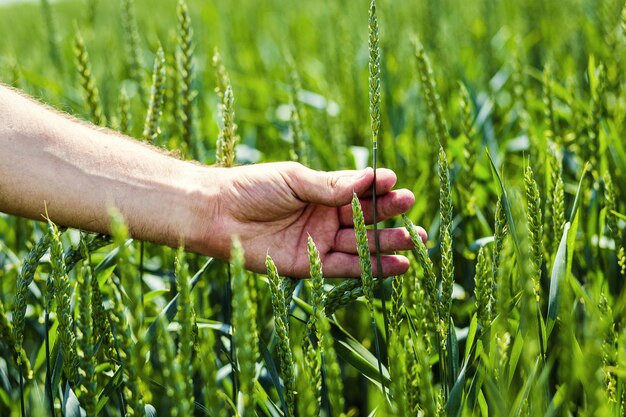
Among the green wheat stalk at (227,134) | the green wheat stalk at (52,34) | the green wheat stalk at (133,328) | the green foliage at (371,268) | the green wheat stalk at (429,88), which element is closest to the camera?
the green wheat stalk at (133,328)

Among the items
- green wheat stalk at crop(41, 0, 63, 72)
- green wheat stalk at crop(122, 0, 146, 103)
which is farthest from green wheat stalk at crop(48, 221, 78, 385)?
green wheat stalk at crop(41, 0, 63, 72)

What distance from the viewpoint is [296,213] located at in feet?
4.38

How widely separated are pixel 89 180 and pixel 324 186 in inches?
17.6

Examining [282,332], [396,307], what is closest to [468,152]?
[396,307]

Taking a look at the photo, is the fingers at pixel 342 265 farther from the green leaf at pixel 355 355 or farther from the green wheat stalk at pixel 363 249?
the green wheat stalk at pixel 363 249

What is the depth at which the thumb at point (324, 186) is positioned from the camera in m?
1.18

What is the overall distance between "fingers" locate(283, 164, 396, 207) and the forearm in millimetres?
190

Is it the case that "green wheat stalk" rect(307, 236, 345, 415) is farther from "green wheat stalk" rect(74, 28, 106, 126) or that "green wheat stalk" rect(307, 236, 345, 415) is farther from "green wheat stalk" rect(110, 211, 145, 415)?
"green wheat stalk" rect(74, 28, 106, 126)

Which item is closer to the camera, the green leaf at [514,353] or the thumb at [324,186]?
the green leaf at [514,353]

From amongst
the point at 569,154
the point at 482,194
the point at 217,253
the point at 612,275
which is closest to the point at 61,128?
the point at 217,253

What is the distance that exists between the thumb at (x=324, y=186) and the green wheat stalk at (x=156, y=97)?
0.33m

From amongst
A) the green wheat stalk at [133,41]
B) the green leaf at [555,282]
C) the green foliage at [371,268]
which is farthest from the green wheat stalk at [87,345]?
the green wheat stalk at [133,41]

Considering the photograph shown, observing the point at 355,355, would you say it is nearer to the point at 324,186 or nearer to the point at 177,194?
the point at 324,186

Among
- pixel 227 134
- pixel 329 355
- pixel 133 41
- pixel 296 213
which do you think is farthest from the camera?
pixel 133 41
